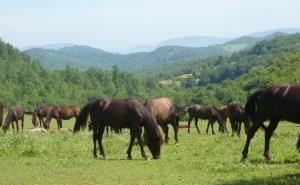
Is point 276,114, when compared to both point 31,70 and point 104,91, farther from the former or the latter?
point 104,91

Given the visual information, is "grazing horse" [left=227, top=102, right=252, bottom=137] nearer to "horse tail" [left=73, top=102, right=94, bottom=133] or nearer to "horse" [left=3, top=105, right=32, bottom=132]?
"horse tail" [left=73, top=102, right=94, bottom=133]

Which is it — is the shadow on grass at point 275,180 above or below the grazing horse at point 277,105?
below

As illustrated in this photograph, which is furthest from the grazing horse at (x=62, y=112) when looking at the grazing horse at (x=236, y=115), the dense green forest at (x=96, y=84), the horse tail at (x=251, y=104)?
the dense green forest at (x=96, y=84)

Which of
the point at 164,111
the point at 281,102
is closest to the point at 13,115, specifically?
the point at 164,111

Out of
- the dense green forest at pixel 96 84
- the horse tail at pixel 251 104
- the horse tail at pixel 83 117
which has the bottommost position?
the dense green forest at pixel 96 84

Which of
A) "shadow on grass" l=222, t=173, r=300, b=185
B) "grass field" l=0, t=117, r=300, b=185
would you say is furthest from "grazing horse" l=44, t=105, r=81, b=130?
"shadow on grass" l=222, t=173, r=300, b=185

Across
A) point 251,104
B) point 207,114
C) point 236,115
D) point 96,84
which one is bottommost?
point 96,84

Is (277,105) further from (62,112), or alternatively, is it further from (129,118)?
(62,112)

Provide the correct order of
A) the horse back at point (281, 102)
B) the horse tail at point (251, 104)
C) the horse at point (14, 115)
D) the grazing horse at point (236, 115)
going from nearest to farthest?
the horse back at point (281, 102), the horse tail at point (251, 104), the grazing horse at point (236, 115), the horse at point (14, 115)

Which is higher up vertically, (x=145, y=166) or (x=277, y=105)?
(x=277, y=105)

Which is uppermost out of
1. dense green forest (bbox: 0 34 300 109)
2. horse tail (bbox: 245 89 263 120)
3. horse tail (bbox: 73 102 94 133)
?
horse tail (bbox: 245 89 263 120)

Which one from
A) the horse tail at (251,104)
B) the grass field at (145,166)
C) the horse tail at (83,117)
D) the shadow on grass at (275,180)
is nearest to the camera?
the shadow on grass at (275,180)

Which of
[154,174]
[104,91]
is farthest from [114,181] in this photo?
[104,91]

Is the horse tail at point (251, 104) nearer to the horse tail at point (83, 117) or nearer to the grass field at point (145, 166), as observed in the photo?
the grass field at point (145, 166)
